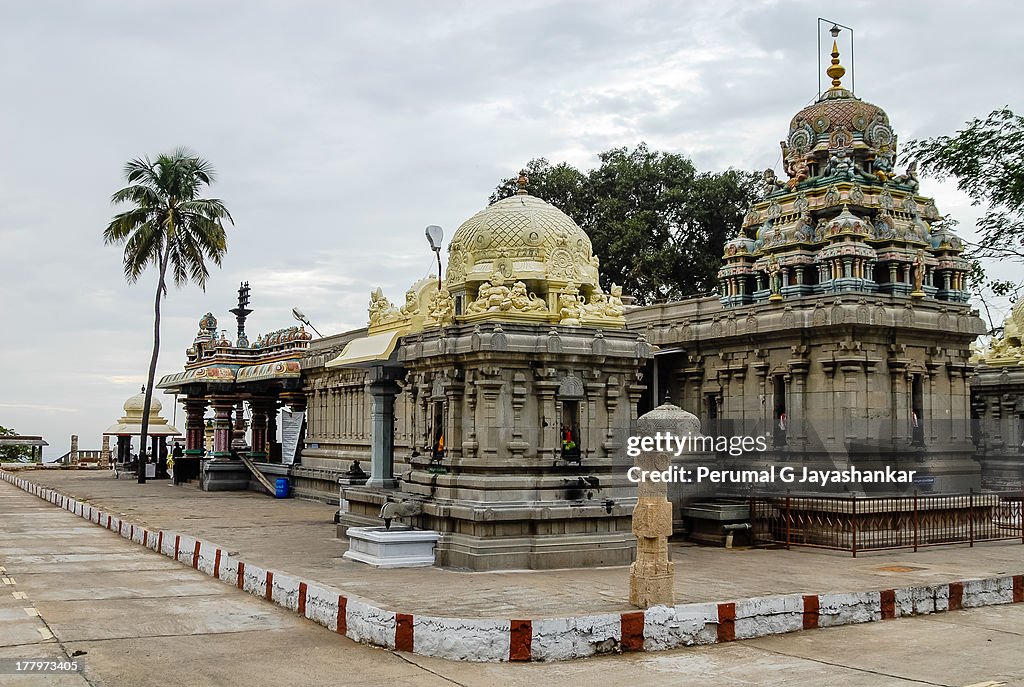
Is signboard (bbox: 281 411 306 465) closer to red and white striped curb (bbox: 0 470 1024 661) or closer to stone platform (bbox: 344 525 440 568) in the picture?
stone platform (bbox: 344 525 440 568)

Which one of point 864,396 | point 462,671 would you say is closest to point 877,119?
point 864,396

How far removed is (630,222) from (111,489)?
23534 millimetres

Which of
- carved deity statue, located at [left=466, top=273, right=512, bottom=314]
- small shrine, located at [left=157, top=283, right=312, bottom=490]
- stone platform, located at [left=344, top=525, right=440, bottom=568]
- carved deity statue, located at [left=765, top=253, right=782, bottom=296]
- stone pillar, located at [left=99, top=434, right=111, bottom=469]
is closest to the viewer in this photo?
stone platform, located at [left=344, top=525, right=440, bottom=568]

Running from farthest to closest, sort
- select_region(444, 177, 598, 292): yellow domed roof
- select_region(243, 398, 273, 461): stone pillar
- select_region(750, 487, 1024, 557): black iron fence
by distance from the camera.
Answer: select_region(243, 398, 273, 461): stone pillar, select_region(750, 487, 1024, 557): black iron fence, select_region(444, 177, 598, 292): yellow domed roof

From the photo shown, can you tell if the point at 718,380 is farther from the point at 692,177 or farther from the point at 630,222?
the point at 692,177

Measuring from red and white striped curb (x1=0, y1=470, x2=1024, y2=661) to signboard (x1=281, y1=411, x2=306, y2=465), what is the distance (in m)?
23.1

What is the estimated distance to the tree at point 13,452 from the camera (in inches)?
2596

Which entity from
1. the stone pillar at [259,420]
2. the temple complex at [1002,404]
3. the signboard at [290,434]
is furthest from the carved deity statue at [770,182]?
the stone pillar at [259,420]

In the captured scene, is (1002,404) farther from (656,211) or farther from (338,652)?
(338,652)

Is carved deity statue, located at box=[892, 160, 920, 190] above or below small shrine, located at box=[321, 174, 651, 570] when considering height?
above

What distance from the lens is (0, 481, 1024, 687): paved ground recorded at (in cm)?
951

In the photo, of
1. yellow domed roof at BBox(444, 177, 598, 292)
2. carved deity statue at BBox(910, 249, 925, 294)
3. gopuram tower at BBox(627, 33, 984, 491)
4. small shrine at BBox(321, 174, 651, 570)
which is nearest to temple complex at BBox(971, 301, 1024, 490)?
gopuram tower at BBox(627, 33, 984, 491)

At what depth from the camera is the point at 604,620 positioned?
10.7 meters

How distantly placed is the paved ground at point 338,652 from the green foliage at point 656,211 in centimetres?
3220
